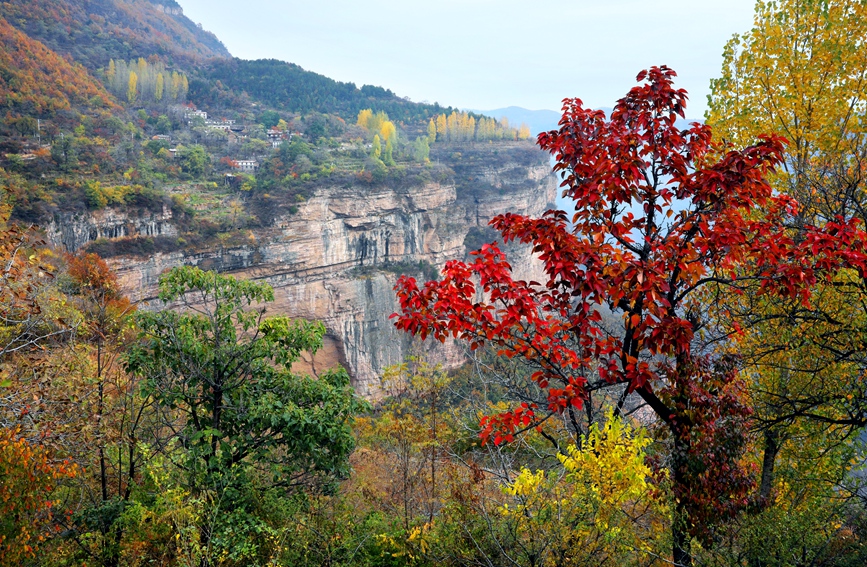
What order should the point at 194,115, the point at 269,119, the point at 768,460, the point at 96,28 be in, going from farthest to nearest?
the point at 96,28 → the point at 269,119 → the point at 194,115 → the point at 768,460

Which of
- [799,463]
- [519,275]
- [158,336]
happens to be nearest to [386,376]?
[158,336]

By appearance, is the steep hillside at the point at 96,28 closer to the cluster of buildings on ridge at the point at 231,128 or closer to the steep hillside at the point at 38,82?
the steep hillside at the point at 38,82

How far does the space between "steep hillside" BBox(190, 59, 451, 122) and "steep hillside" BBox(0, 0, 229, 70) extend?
8638mm

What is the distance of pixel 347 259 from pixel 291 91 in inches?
1472

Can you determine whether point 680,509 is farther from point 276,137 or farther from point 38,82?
point 276,137

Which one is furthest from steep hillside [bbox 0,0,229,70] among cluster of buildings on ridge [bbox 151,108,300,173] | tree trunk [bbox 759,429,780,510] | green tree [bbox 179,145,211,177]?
tree trunk [bbox 759,429,780,510]

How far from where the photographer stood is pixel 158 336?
16.8 ft

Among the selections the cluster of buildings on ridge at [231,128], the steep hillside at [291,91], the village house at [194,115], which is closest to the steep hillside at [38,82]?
the village house at [194,115]

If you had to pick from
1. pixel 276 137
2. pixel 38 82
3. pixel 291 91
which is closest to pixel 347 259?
pixel 276 137

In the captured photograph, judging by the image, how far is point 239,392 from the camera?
210 inches

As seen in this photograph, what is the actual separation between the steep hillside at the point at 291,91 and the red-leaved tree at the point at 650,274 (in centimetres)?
6320

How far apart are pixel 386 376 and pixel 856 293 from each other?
5274mm

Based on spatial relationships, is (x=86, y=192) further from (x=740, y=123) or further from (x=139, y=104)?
(x=740, y=123)

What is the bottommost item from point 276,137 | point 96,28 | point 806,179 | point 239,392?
point 239,392
